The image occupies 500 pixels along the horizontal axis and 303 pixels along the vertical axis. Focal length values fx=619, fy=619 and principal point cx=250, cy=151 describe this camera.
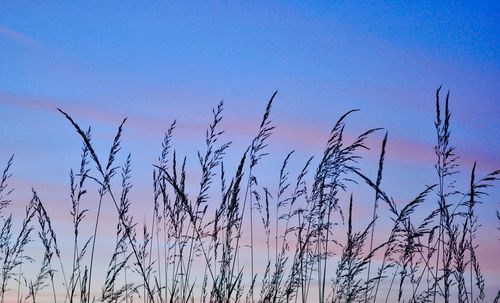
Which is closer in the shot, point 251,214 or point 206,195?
point 206,195

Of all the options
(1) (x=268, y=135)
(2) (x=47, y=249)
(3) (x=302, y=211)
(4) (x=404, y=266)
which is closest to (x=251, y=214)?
(3) (x=302, y=211)

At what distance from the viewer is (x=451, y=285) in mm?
5008

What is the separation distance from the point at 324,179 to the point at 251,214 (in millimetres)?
736

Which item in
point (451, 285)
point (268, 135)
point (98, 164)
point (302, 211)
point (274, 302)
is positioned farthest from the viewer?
point (302, 211)

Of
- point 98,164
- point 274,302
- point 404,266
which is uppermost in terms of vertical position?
point 98,164

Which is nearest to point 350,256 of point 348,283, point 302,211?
point 348,283

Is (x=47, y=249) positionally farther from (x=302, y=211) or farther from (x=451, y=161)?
(x=451, y=161)

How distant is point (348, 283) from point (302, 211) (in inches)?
37.8

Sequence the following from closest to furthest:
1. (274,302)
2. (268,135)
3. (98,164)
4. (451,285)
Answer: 1. (98,164)
2. (274,302)
3. (268,135)
4. (451,285)

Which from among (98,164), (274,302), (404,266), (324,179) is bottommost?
(274,302)

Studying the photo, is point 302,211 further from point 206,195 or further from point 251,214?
point 206,195

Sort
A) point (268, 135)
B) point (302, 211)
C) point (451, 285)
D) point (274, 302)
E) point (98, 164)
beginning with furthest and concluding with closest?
point (302, 211) < point (451, 285) < point (268, 135) < point (274, 302) < point (98, 164)

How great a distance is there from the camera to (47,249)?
4789mm

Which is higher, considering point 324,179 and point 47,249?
point 324,179
